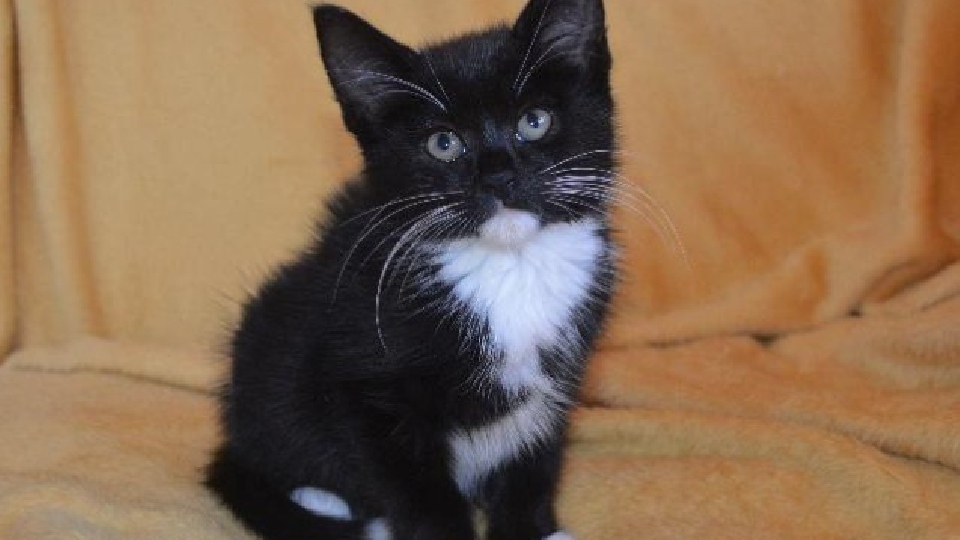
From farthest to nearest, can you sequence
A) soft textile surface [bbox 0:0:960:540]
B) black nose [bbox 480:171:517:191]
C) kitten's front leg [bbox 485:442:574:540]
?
soft textile surface [bbox 0:0:960:540], kitten's front leg [bbox 485:442:574:540], black nose [bbox 480:171:517:191]

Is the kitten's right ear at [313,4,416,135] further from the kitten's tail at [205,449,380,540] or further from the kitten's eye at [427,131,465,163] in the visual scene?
the kitten's tail at [205,449,380,540]

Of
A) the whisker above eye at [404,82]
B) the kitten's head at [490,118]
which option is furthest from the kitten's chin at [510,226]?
the whisker above eye at [404,82]

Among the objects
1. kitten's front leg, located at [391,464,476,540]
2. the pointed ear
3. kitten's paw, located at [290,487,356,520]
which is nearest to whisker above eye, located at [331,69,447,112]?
the pointed ear

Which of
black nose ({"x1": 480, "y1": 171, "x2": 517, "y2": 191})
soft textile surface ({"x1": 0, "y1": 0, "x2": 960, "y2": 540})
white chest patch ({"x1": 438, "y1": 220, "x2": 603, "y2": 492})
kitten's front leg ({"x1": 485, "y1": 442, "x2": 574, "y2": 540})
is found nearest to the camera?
black nose ({"x1": 480, "y1": 171, "x2": 517, "y2": 191})

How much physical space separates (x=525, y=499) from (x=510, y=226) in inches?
15.5

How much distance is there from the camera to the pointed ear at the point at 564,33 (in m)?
1.25

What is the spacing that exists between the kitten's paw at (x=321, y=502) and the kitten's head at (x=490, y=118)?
0.40 m

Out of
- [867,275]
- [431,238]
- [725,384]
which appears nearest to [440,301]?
Answer: [431,238]

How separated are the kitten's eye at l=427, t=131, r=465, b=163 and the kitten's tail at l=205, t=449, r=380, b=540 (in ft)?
1.54

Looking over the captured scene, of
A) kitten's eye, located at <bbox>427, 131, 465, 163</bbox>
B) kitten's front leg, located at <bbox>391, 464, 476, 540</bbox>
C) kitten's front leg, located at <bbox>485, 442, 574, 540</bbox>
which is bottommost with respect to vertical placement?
kitten's front leg, located at <bbox>485, 442, 574, 540</bbox>

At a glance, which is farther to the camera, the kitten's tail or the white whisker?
the kitten's tail

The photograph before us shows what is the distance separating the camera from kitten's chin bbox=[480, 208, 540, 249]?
1202mm

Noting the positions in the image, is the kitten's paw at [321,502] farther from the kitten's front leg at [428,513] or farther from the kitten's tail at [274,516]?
the kitten's front leg at [428,513]

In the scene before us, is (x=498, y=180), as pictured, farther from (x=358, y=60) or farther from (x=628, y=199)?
(x=628, y=199)
